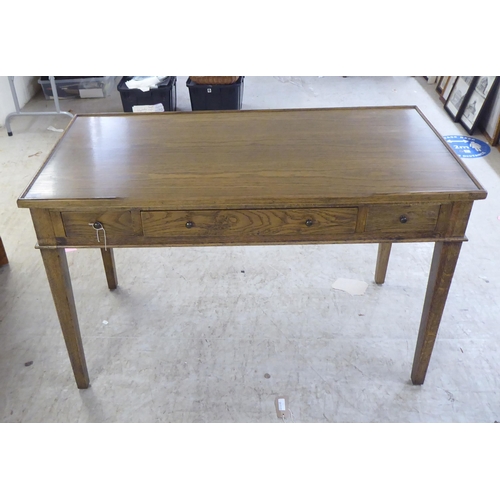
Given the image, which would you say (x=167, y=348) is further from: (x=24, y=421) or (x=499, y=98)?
(x=499, y=98)

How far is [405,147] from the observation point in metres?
1.82

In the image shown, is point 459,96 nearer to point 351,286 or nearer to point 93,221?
point 351,286

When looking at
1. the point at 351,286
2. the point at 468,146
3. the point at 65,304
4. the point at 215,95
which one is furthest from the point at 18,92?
the point at 468,146

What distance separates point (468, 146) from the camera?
3.83 meters

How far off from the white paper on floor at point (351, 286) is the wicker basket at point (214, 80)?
85.1 inches

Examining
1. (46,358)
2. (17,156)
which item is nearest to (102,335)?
(46,358)

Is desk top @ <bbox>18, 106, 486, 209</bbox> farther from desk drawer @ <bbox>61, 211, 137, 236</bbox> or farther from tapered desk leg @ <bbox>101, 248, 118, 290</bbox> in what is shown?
tapered desk leg @ <bbox>101, 248, 118, 290</bbox>

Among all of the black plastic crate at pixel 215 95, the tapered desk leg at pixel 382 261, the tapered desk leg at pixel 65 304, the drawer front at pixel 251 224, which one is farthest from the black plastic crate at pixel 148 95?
the drawer front at pixel 251 224

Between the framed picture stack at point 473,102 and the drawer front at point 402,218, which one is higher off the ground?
the drawer front at point 402,218

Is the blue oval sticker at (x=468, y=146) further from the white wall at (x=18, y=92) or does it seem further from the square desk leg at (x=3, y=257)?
the white wall at (x=18, y=92)

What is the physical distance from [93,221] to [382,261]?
1.41 metres

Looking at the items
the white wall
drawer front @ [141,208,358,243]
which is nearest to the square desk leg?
drawer front @ [141,208,358,243]

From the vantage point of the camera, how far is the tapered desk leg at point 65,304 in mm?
1679

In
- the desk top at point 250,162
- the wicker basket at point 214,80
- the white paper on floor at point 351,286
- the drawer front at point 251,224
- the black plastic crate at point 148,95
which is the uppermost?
the desk top at point 250,162
